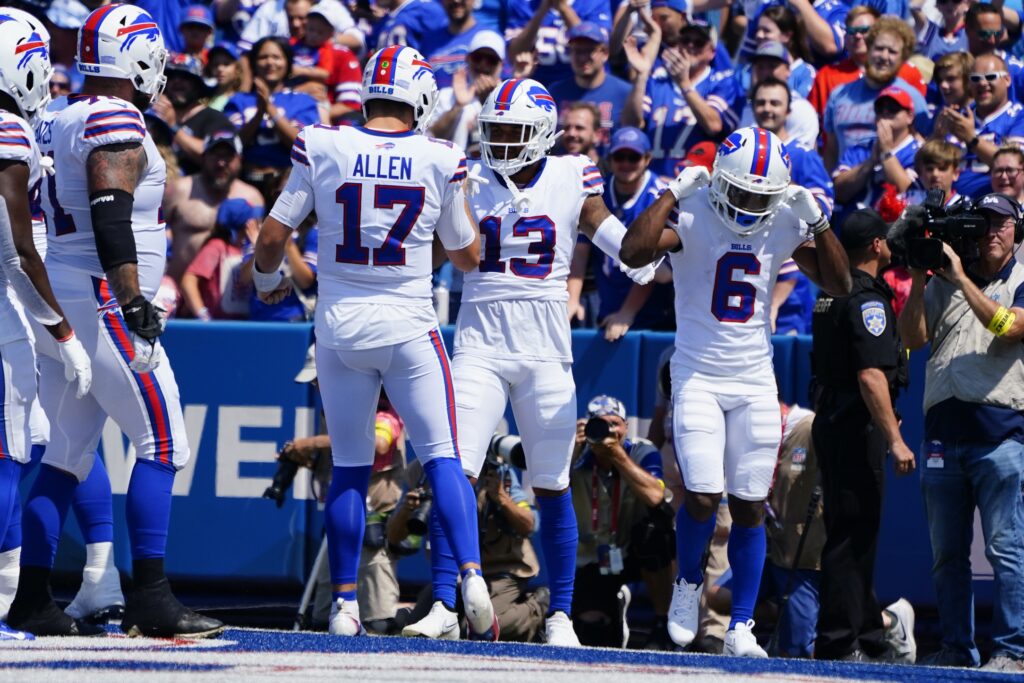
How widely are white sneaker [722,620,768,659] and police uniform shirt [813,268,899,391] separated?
1.16m

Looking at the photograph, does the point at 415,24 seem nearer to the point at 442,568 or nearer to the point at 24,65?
the point at 442,568

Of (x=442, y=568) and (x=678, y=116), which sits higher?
(x=678, y=116)

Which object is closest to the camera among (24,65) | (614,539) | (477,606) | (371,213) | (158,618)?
(24,65)

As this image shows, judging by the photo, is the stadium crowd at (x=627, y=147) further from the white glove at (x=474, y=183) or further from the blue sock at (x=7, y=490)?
the blue sock at (x=7, y=490)

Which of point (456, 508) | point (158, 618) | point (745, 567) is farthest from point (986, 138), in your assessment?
point (158, 618)

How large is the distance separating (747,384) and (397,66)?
72.8 inches

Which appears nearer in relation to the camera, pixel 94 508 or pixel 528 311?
pixel 94 508

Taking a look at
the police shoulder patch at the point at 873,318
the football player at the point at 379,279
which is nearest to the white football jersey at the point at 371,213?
the football player at the point at 379,279

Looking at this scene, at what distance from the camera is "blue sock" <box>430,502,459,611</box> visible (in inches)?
227

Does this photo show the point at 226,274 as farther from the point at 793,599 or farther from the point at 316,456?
the point at 793,599

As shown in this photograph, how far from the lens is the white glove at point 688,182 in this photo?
6109mm

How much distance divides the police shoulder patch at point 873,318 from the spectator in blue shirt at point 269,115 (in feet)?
13.0

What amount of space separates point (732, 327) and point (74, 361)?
2587 millimetres

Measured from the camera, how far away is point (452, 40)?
10086 millimetres
